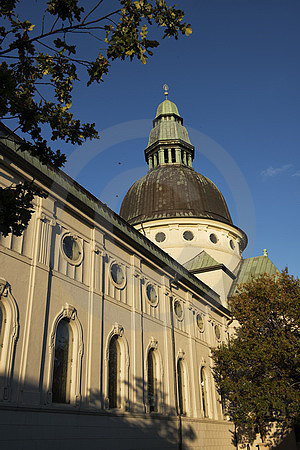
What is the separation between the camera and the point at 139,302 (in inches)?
902

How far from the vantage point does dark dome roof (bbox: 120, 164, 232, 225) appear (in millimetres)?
44125

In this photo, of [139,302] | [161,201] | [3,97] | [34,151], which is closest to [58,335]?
[139,302]

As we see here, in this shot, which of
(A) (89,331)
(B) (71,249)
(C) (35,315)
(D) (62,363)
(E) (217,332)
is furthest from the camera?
(E) (217,332)

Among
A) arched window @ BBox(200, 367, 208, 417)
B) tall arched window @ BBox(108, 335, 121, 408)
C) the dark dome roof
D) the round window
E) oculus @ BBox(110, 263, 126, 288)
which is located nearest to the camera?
the round window

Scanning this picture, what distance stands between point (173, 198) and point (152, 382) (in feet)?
82.8

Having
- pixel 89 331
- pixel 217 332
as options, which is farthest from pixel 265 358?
pixel 89 331

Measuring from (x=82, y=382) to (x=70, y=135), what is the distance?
38.9 feet

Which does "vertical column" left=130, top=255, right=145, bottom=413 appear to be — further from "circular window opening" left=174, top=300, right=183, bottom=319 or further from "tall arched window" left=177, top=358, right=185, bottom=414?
"tall arched window" left=177, top=358, right=185, bottom=414

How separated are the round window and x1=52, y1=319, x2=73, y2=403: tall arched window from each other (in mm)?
2890

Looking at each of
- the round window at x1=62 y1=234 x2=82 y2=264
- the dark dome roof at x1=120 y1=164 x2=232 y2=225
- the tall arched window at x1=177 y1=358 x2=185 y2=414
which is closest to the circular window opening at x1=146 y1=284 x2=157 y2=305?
the tall arched window at x1=177 y1=358 x2=185 y2=414

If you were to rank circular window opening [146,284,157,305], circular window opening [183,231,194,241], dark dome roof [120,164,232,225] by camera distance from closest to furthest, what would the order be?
circular window opening [146,284,157,305], circular window opening [183,231,194,241], dark dome roof [120,164,232,225]

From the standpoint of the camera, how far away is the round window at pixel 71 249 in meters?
18.4

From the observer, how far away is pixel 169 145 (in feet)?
174

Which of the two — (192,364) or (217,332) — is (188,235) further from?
(192,364)
